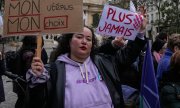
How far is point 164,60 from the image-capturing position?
4.33m

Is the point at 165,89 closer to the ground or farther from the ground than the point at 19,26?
closer to the ground

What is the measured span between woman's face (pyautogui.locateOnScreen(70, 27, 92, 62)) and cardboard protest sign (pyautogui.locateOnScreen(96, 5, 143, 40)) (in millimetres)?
519

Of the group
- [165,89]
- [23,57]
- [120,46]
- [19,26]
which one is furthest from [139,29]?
[23,57]

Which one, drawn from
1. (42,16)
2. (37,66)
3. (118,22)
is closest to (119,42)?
(118,22)

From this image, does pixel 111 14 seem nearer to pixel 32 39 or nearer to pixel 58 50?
pixel 58 50

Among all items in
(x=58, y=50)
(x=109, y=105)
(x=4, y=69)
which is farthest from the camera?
(x=4, y=69)

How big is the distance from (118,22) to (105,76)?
2.67ft

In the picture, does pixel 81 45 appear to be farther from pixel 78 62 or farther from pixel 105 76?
pixel 105 76

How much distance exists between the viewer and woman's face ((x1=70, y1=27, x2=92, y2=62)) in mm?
3184

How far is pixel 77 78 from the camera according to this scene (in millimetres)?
3119

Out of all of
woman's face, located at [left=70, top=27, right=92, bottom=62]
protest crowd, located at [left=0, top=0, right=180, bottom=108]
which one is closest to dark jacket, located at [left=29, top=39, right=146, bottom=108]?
protest crowd, located at [left=0, top=0, right=180, bottom=108]

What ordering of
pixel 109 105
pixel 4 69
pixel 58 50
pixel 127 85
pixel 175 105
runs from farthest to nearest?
pixel 4 69 → pixel 127 85 → pixel 175 105 → pixel 58 50 → pixel 109 105

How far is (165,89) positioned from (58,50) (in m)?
1.14

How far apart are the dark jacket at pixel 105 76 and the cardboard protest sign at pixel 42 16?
0.30m
